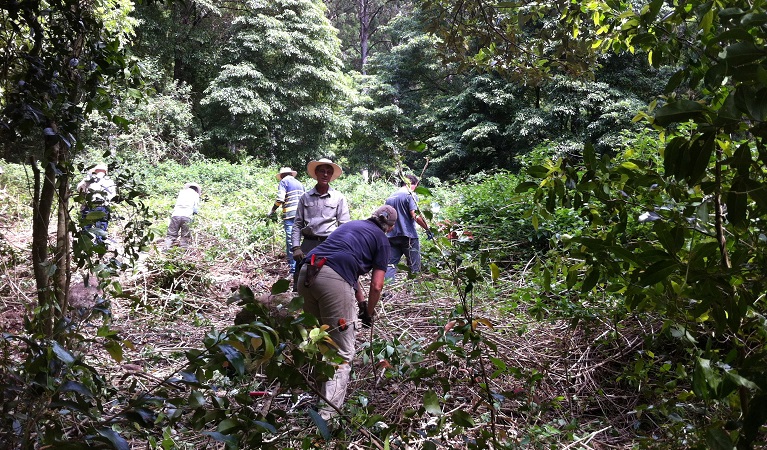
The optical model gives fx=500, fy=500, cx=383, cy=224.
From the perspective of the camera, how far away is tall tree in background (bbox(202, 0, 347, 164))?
22406mm

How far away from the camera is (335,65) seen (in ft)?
83.7

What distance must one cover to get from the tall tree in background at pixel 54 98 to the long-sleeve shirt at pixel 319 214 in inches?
125

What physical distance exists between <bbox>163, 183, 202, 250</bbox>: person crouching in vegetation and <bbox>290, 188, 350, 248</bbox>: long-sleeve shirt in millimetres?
3679

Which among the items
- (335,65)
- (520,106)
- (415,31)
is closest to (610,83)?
(520,106)

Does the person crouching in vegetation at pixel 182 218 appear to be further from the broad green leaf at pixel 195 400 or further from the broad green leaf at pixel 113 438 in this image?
the broad green leaf at pixel 113 438

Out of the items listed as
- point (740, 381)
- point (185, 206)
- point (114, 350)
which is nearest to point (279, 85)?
point (185, 206)

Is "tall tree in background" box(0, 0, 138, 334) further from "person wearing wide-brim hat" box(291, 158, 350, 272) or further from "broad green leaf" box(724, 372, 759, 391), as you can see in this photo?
"person wearing wide-brim hat" box(291, 158, 350, 272)

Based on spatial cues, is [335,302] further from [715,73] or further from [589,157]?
[715,73]

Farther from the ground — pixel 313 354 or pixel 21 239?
pixel 313 354

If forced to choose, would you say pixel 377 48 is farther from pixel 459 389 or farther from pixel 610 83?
pixel 459 389

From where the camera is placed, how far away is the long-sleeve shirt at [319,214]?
575 cm

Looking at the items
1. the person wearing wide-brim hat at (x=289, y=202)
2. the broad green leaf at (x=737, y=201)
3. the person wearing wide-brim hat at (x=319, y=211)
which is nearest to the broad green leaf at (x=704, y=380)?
the broad green leaf at (x=737, y=201)

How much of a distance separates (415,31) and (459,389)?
2370cm

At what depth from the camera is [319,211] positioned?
19.0ft
